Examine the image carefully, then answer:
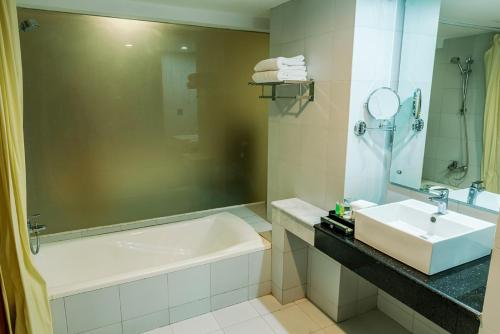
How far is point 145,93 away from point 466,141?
236 centimetres

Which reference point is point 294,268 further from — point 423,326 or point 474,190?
point 474,190

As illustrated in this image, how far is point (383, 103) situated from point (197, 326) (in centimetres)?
188

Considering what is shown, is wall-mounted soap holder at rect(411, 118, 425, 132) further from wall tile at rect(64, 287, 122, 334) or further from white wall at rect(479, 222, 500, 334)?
wall tile at rect(64, 287, 122, 334)

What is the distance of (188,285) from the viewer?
2203 mm

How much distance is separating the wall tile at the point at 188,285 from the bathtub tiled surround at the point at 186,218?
0.59 metres

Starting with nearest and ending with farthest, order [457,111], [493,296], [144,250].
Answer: [493,296], [457,111], [144,250]

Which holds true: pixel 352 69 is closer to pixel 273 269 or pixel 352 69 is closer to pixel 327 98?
pixel 327 98

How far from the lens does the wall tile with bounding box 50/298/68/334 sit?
1846mm

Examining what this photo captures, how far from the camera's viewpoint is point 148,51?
2762mm

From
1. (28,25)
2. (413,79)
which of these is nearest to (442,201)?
(413,79)

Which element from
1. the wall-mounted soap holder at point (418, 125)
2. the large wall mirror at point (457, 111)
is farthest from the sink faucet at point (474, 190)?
the wall-mounted soap holder at point (418, 125)

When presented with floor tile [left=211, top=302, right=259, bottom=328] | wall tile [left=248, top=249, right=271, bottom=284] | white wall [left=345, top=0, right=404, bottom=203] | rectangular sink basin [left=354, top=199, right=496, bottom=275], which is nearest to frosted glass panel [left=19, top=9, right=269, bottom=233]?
wall tile [left=248, top=249, right=271, bottom=284]

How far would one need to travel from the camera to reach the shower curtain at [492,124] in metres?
1.65

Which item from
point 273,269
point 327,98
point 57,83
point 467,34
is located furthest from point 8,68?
point 467,34
